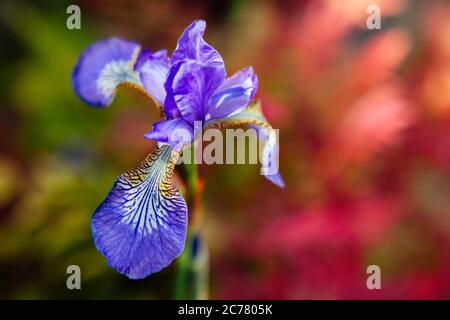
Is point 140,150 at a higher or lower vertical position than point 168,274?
higher

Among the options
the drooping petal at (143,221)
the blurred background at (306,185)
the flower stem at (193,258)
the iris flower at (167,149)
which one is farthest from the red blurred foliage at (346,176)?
the drooping petal at (143,221)

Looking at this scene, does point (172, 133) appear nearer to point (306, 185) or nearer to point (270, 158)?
point (270, 158)

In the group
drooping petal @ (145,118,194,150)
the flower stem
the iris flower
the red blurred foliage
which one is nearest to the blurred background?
the red blurred foliage

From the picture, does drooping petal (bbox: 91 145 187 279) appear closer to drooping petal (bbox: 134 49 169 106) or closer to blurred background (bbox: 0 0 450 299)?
drooping petal (bbox: 134 49 169 106)

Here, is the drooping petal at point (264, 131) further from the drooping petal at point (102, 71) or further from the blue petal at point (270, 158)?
the drooping petal at point (102, 71)

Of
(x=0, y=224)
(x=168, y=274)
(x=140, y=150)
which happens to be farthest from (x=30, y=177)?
(x=168, y=274)
